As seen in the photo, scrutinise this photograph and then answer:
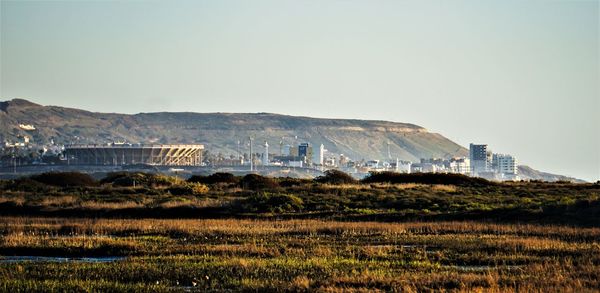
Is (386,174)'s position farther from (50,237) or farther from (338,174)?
(50,237)

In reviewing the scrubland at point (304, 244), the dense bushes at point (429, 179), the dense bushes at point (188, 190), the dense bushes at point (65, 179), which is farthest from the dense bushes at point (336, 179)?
the scrubland at point (304, 244)

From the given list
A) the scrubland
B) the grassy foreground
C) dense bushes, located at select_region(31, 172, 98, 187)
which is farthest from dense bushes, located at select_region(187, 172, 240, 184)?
the grassy foreground

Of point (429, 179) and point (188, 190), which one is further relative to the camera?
point (429, 179)

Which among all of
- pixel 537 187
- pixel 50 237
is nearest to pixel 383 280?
pixel 50 237

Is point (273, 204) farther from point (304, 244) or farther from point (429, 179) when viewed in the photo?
point (429, 179)

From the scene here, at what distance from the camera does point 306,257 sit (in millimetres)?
29656

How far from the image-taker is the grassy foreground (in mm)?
24047

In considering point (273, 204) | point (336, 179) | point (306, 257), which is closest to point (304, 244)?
point (306, 257)

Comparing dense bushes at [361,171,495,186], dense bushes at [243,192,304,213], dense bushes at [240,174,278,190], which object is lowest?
dense bushes at [243,192,304,213]

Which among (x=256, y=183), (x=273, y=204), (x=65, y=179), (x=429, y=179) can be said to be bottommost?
(x=273, y=204)

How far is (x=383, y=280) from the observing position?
2433 centimetres

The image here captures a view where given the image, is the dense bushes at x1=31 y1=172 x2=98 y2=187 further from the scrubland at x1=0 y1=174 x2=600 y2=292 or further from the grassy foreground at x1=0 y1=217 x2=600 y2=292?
the grassy foreground at x1=0 y1=217 x2=600 y2=292

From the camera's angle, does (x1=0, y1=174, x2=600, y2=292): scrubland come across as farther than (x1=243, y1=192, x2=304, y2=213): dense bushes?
No

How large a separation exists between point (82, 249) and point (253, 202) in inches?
966
